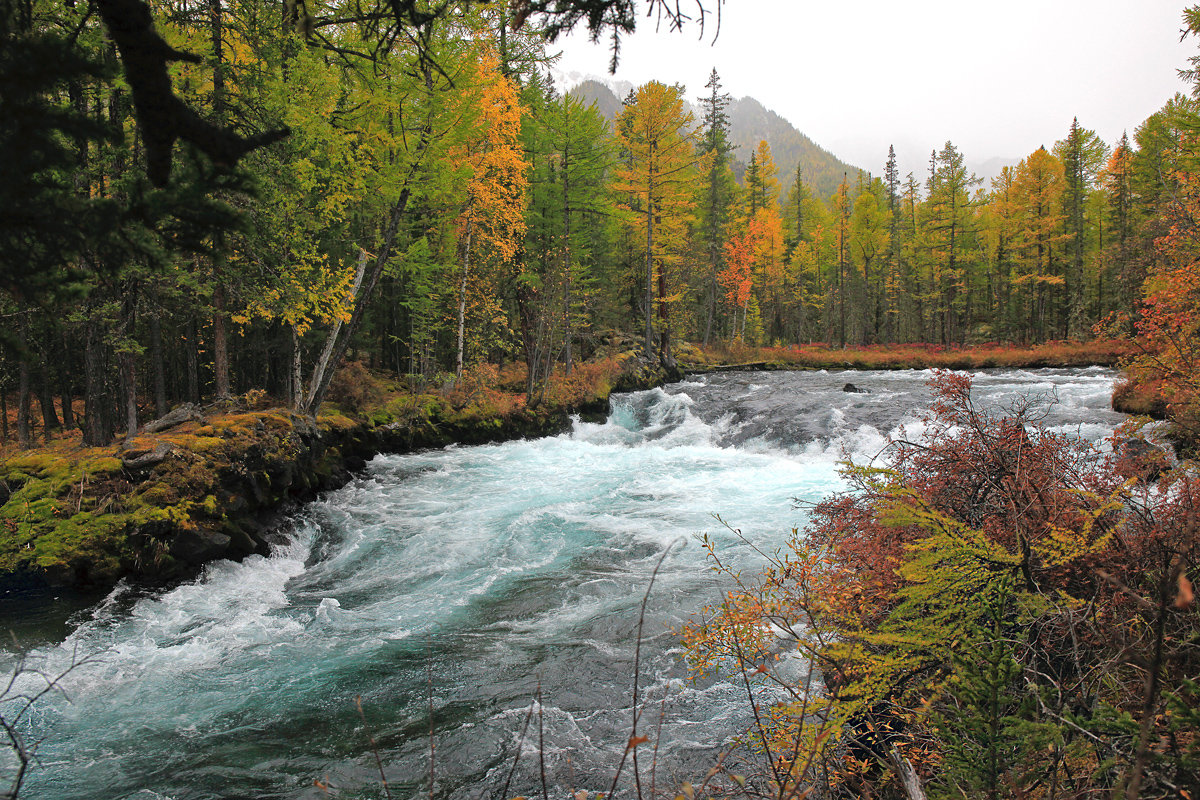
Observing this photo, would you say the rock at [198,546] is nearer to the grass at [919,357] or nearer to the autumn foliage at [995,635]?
the autumn foliage at [995,635]

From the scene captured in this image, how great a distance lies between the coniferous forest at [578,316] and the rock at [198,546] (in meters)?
0.21

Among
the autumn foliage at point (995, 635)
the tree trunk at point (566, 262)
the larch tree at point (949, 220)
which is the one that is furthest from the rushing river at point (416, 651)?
the larch tree at point (949, 220)

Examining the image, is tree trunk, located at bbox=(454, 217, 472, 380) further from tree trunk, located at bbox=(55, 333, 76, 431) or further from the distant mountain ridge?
the distant mountain ridge

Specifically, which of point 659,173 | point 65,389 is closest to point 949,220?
point 659,173

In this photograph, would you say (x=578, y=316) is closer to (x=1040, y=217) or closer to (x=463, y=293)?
(x=463, y=293)

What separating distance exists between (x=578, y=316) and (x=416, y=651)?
1536 cm

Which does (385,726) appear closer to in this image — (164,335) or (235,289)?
(235,289)

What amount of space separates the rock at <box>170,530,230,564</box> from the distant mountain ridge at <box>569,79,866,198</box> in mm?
106206

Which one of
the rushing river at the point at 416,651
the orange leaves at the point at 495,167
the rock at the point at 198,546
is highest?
the orange leaves at the point at 495,167

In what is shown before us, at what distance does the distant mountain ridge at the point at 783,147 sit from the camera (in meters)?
119

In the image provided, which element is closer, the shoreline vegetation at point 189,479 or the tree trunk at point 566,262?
the shoreline vegetation at point 189,479

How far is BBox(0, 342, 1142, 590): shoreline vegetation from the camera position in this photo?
7027mm

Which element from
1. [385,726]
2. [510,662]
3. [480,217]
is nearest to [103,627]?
[385,726]

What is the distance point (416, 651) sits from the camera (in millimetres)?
6242
